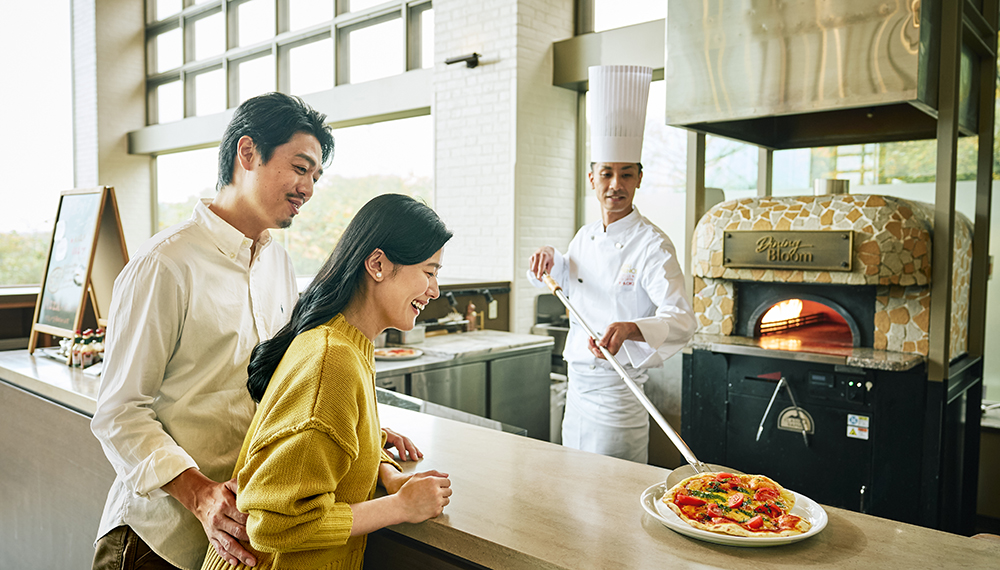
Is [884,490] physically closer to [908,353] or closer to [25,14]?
[908,353]

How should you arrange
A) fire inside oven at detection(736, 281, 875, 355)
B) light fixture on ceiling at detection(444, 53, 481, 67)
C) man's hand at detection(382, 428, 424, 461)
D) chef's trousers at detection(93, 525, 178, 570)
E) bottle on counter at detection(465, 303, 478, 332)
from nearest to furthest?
chef's trousers at detection(93, 525, 178, 570) → man's hand at detection(382, 428, 424, 461) → fire inside oven at detection(736, 281, 875, 355) → bottle on counter at detection(465, 303, 478, 332) → light fixture on ceiling at detection(444, 53, 481, 67)

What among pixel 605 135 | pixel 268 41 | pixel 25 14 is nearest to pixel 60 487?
pixel 605 135

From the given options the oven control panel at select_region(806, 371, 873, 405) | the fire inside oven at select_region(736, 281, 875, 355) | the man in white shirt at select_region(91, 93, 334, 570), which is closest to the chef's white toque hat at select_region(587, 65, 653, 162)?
the fire inside oven at select_region(736, 281, 875, 355)

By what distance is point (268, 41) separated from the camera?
846cm

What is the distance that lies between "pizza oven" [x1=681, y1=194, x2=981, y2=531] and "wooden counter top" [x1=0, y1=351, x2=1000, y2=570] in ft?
6.34

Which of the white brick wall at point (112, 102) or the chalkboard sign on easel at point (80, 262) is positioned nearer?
the chalkboard sign on easel at point (80, 262)

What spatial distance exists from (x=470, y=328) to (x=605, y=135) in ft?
8.76

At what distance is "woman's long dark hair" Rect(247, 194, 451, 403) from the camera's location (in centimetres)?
135

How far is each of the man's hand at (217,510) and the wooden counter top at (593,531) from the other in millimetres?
302

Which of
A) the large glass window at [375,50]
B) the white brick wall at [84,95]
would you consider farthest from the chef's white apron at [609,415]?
the white brick wall at [84,95]

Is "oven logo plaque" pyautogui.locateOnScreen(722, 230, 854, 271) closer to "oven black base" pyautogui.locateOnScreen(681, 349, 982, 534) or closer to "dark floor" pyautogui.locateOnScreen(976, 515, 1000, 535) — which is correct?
"oven black base" pyautogui.locateOnScreen(681, 349, 982, 534)

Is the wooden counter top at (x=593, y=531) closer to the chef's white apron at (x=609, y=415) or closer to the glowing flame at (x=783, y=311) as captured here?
the chef's white apron at (x=609, y=415)

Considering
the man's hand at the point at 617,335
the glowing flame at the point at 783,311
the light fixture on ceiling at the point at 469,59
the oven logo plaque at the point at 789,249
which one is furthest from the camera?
the light fixture on ceiling at the point at 469,59

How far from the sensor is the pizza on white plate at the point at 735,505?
48.5 inches
